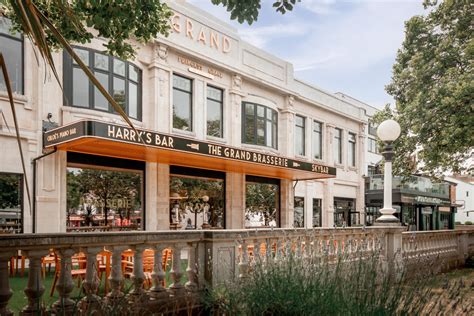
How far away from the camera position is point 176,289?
5.35 meters

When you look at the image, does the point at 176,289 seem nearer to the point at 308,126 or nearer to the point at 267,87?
the point at 267,87

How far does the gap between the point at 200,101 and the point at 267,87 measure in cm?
488

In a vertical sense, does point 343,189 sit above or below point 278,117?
below

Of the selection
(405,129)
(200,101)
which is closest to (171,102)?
(200,101)

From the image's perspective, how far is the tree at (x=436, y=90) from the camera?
42.7ft

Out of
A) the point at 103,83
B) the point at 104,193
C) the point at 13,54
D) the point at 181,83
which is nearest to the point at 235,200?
the point at 181,83

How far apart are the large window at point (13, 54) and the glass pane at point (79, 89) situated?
1606mm

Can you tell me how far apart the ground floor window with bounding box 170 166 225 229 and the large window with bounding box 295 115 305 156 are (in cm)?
655

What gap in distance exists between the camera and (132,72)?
15625 millimetres

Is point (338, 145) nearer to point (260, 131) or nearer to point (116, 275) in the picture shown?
point (260, 131)

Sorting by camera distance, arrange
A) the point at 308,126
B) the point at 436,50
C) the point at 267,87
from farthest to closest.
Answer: the point at 308,126 < the point at 267,87 < the point at 436,50

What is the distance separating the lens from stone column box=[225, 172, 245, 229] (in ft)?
62.4

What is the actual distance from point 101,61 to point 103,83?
0.75 meters

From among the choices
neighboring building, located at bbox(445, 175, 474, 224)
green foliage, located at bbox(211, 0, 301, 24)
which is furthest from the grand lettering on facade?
neighboring building, located at bbox(445, 175, 474, 224)
